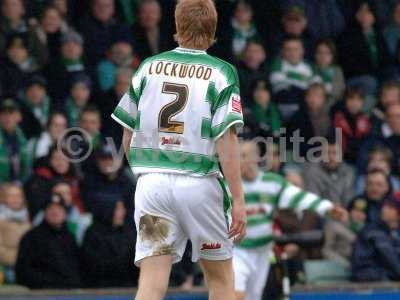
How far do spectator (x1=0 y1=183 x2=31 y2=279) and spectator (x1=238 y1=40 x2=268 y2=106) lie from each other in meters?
2.87

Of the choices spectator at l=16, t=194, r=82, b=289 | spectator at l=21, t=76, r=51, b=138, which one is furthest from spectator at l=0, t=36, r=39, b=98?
spectator at l=16, t=194, r=82, b=289

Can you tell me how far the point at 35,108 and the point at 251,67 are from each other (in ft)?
7.85

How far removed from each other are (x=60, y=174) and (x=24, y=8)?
78.0 inches

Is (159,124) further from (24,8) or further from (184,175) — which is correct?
(24,8)

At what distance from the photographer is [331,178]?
44.2ft

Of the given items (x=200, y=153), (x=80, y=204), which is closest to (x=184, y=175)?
(x=200, y=153)

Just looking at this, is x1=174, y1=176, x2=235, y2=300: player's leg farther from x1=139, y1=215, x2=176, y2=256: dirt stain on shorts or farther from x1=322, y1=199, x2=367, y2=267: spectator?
x1=322, y1=199, x2=367, y2=267: spectator

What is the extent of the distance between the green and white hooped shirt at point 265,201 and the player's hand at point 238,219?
3.43 meters

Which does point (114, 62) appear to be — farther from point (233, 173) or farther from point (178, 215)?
point (233, 173)

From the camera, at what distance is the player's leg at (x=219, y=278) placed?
7781 millimetres

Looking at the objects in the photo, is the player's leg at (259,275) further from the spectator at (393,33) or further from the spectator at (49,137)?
the spectator at (393,33)

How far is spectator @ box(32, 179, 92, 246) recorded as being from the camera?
1230 cm

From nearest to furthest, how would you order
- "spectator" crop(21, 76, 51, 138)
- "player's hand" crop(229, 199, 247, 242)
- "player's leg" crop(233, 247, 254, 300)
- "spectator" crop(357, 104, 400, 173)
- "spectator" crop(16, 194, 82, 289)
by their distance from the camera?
"player's hand" crop(229, 199, 247, 242)
"player's leg" crop(233, 247, 254, 300)
"spectator" crop(16, 194, 82, 289)
"spectator" crop(21, 76, 51, 138)
"spectator" crop(357, 104, 400, 173)

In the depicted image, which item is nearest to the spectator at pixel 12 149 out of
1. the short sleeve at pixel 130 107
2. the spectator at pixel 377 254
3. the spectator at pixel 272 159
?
→ the spectator at pixel 272 159
